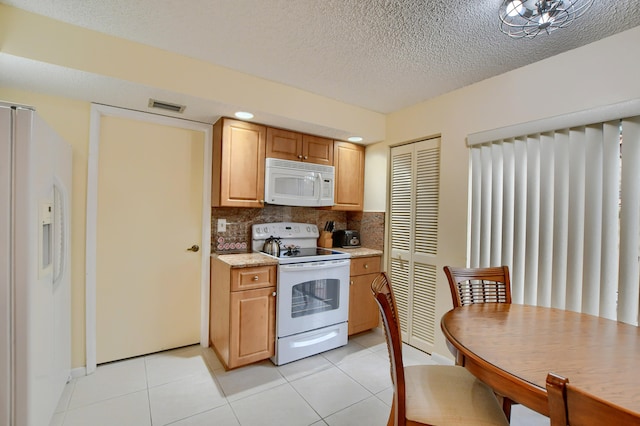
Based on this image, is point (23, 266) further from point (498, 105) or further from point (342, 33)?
point (498, 105)

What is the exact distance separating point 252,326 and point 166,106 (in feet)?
6.20

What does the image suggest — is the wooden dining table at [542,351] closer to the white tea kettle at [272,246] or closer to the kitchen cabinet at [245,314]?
the kitchen cabinet at [245,314]

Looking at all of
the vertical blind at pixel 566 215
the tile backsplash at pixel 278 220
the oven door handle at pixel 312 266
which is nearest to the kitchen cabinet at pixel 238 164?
the tile backsplash at pixel 278 220

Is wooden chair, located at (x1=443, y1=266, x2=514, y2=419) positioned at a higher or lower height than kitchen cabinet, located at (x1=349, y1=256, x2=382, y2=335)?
higher

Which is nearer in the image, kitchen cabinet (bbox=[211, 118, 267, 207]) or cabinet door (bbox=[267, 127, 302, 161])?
kitchen cabinet (bbox=[211, 118, 267, 207])

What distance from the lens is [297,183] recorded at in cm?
278

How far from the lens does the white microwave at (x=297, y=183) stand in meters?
2.63

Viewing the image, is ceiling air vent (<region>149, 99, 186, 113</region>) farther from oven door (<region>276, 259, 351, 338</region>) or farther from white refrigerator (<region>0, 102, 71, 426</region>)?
oven door (<region>276, 259, 351, 338</region>)

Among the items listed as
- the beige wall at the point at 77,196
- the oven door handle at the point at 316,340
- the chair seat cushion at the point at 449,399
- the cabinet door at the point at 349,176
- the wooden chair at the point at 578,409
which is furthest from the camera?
the cabinet door at the point at 349,176

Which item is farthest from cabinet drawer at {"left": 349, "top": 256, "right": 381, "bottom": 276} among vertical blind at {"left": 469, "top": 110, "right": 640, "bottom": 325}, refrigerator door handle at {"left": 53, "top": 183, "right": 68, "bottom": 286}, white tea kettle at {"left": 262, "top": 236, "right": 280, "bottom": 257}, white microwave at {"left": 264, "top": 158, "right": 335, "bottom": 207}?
refrigerator door handle at {"left": 53, "top": 183, "right": 68, "bottom": 286}

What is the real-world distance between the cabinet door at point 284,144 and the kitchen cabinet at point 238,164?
2.5 inches

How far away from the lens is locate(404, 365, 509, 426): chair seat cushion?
1104 millimetres

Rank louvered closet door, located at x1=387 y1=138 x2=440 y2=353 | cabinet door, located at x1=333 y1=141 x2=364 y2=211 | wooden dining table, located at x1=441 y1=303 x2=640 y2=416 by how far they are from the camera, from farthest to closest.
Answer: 1. cabinet door, located at x1=333 y1=141 x2=364 y2=211
2. louvered closet door, located at x1=387 y1=138 x2=440 y2=353
3. wooden dining table, located at x1=441 y1=303 x2=640 y2=416

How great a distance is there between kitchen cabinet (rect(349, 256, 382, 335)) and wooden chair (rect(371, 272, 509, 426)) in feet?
5.02
